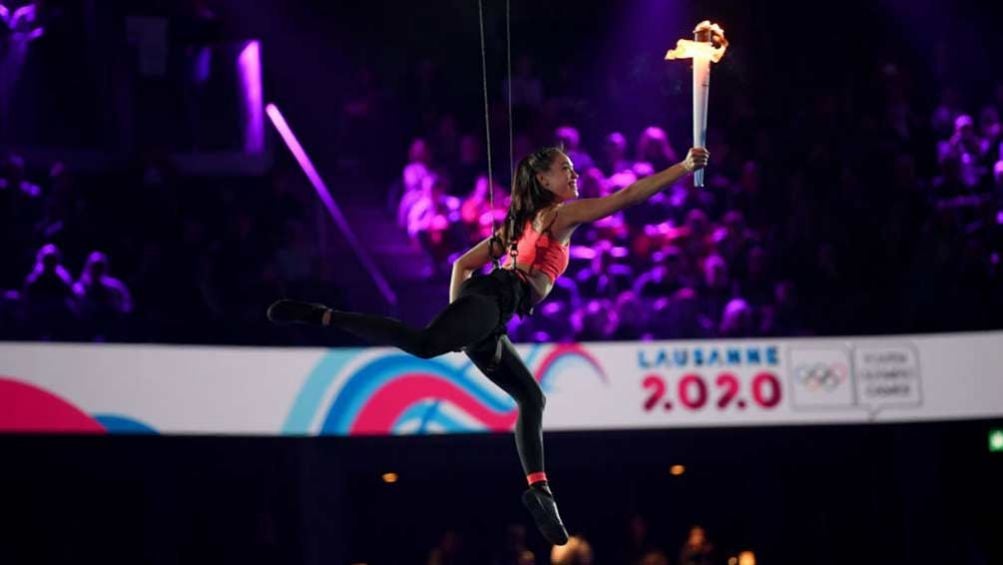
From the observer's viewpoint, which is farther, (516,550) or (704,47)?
(516,550)

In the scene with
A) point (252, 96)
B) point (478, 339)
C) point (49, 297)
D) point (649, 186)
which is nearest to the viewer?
point (649, 186)

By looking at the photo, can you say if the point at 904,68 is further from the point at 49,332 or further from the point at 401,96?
the point at 49,332

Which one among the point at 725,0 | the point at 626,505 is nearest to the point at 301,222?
the point at 626,505

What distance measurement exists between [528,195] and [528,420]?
1.06 metres

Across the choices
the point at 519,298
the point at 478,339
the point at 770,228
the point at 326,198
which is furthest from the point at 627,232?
the point at 478,339

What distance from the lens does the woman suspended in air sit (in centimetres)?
697

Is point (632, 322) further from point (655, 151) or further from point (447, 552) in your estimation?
point (447, 552)

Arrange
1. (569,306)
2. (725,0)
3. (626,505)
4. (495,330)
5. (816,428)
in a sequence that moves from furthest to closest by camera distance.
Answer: (725,0) → (626,505) → (816,428) → (569,306) → (495,330)

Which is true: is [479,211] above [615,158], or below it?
below

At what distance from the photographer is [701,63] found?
6.95 meters

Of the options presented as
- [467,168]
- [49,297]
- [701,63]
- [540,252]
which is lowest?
[49,297]

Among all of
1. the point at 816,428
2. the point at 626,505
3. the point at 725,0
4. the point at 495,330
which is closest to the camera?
the point at 495,330

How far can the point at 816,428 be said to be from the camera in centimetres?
1517

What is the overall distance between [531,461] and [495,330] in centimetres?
74
